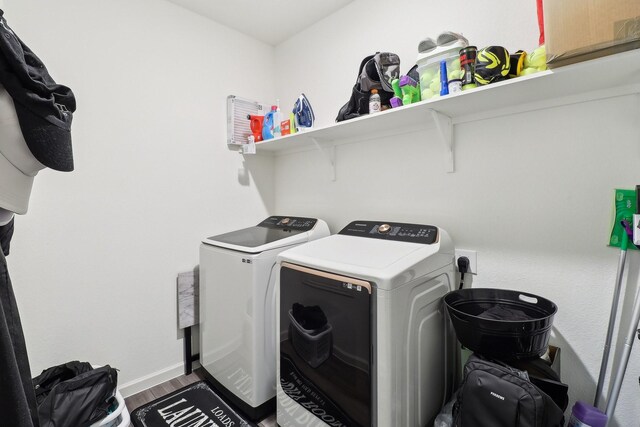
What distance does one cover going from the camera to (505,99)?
4.49ft

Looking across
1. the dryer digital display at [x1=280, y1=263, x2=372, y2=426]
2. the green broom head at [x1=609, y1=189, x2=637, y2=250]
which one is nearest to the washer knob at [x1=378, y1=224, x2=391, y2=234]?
the dryer digital display at [x1=280, y1=263, x2=372, y2=426]

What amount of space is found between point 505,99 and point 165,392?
2.59 m

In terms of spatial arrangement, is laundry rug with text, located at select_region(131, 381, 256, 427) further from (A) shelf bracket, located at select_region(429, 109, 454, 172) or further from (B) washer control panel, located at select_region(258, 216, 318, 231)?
(A) shelf bracket, located at select_region(429, 109, 454, 172)

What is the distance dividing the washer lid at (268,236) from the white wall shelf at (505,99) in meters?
0.63

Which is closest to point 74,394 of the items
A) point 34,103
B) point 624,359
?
point 34,103

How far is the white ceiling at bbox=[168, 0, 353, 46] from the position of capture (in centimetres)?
211

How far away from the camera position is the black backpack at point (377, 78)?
1649 millimetres

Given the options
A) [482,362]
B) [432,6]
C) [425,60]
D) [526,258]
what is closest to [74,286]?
[482,362]

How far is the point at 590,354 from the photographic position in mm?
1270

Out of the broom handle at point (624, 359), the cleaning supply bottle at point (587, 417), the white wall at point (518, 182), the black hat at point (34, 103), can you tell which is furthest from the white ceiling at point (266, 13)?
the cleaning supply bottle at point (587, 417)

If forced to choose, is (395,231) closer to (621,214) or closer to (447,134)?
(447,134)

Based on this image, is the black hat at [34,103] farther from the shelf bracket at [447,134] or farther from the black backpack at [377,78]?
the shelf bracket at [447,134]

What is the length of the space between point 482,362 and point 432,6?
6.02 feet

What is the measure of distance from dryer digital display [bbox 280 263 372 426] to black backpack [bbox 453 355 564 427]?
356 mm
